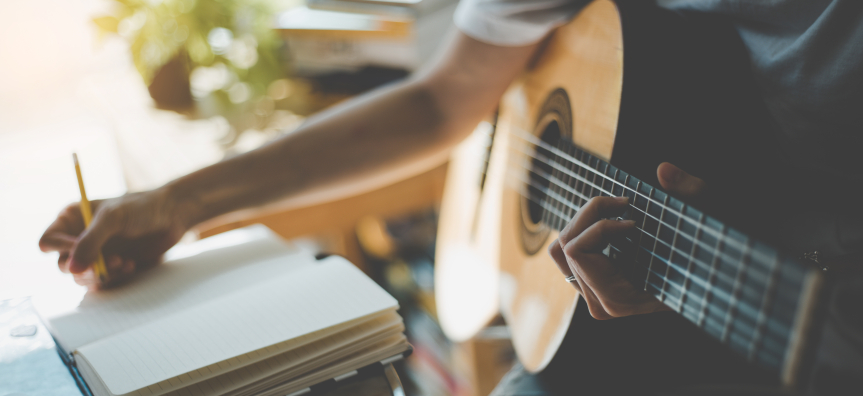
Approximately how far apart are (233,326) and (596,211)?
35 cm

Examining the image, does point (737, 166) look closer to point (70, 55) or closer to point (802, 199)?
point (802, 199)

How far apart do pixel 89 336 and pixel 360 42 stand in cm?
94

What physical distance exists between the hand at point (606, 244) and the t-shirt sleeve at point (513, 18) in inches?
14.9

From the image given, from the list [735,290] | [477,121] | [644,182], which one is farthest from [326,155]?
[735,290]

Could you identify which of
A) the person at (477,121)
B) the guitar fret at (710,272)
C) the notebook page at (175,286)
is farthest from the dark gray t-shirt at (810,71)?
the notebook page at (175,286)

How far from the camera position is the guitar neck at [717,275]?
344 mm

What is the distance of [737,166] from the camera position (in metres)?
0.62

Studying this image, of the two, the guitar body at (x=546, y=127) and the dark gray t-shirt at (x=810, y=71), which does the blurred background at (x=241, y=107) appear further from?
the dark gray t-shirt at (x=810, y=71)

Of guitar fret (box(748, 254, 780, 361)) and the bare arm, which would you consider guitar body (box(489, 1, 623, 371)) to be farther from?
guitar fret (box(748, 254, 780, 361))

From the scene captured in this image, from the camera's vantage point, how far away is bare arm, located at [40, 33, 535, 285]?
2.12ft

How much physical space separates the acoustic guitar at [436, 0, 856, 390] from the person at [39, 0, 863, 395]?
0.10 ft

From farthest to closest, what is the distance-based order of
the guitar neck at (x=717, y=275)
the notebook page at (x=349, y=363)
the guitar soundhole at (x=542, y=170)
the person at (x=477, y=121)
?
the guitar soundhole at (x=542, y=170), the person at (x=477, y=121), the notebook page at (x=349, y=363), the guitar neck at (x=717, y=275)

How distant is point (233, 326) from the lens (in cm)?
48

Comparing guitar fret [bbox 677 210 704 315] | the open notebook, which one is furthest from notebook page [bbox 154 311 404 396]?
guitar fret [bbox 677 210 704 315]
